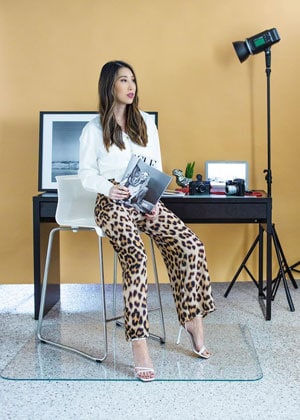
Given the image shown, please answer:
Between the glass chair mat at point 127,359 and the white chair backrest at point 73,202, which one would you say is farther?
the white chair backrest at point 73,202

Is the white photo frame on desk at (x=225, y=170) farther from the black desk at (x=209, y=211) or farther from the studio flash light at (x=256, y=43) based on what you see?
the studio flash light at (x=256, y=43)

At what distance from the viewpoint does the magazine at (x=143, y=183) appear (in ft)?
8.33

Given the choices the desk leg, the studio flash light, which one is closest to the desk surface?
the desk leg

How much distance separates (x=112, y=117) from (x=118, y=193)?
14.6 inches

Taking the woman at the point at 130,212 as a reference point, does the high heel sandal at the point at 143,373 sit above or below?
below

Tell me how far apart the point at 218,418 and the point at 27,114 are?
2.43 metres

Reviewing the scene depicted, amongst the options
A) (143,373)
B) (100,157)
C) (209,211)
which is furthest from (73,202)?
(143,373)

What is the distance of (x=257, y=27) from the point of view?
3762 mm

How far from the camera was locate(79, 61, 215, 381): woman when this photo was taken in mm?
2490

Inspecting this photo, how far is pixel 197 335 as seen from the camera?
255cm

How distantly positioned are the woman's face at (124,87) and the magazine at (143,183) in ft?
0.94

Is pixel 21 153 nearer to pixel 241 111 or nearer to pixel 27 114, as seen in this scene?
pixel 27 114

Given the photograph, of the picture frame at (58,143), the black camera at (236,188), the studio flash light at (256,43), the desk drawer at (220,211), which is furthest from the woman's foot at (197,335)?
the studio flash light at (256,43)

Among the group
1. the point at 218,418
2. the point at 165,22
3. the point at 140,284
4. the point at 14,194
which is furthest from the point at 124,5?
the point at 218,418
